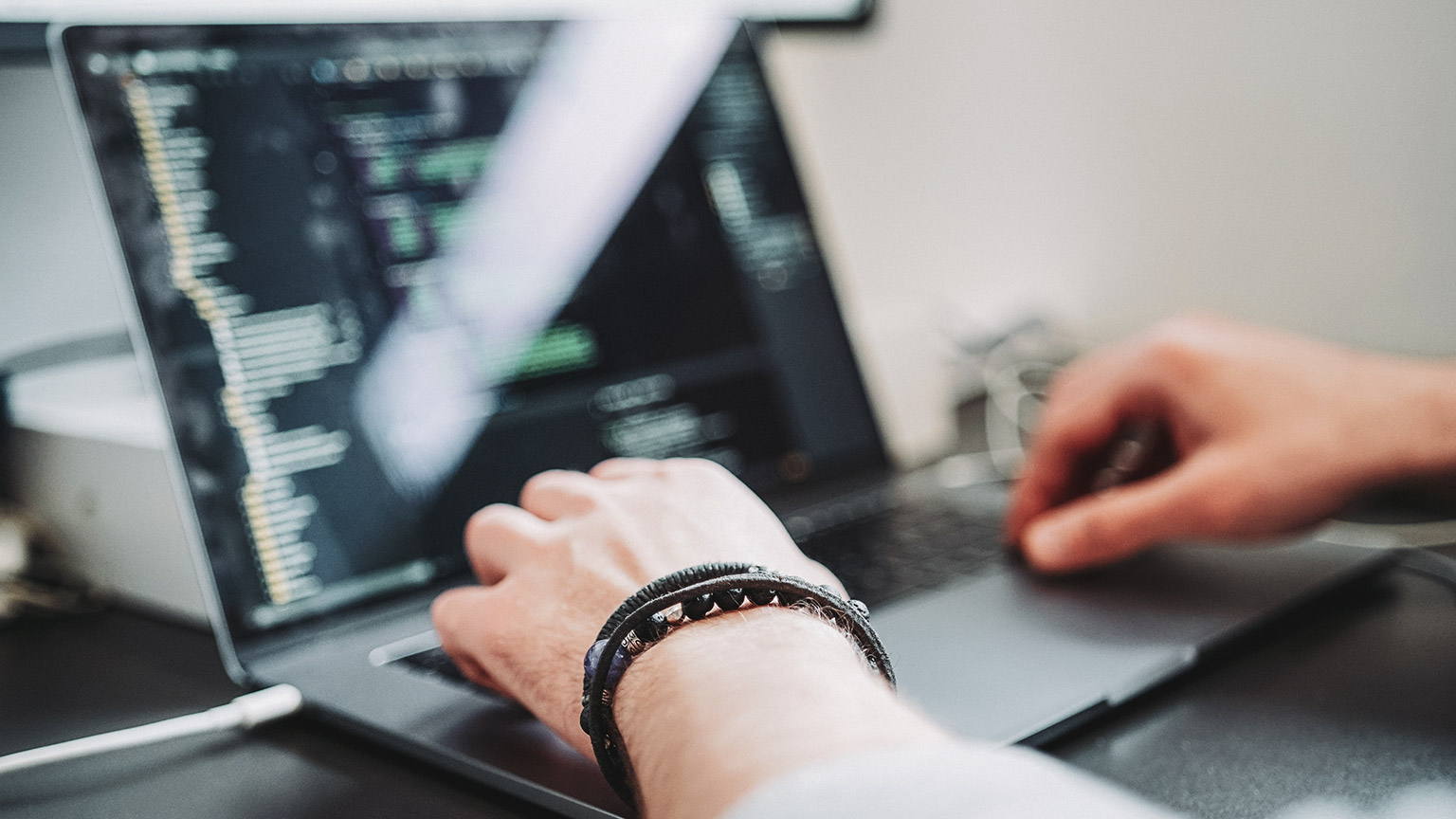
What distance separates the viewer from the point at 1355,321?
944mm

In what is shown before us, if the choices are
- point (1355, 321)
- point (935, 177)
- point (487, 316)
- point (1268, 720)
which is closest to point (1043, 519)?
point (1268, 720)

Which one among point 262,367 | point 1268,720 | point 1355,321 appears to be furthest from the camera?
point 1355,321

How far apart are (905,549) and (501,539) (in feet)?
0.91

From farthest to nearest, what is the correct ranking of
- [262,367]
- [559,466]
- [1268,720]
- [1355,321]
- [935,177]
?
[935,177] < [1355,321] < [559,466] < [262,367] < [1268,720]

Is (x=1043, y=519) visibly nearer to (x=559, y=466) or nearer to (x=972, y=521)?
(x=972, y=521)

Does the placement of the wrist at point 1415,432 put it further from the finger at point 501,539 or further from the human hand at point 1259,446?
the finger at point 501,539

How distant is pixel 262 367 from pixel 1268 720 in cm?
51

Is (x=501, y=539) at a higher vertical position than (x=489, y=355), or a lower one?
lower

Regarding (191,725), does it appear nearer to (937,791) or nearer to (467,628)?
(467,628)

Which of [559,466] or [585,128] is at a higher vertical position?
[585,128]

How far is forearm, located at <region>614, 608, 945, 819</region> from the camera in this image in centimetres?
28

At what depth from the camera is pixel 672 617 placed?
0.37m

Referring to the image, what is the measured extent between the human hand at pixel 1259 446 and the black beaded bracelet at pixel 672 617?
0.24m

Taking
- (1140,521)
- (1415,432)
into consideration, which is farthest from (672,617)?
(1415,432)
